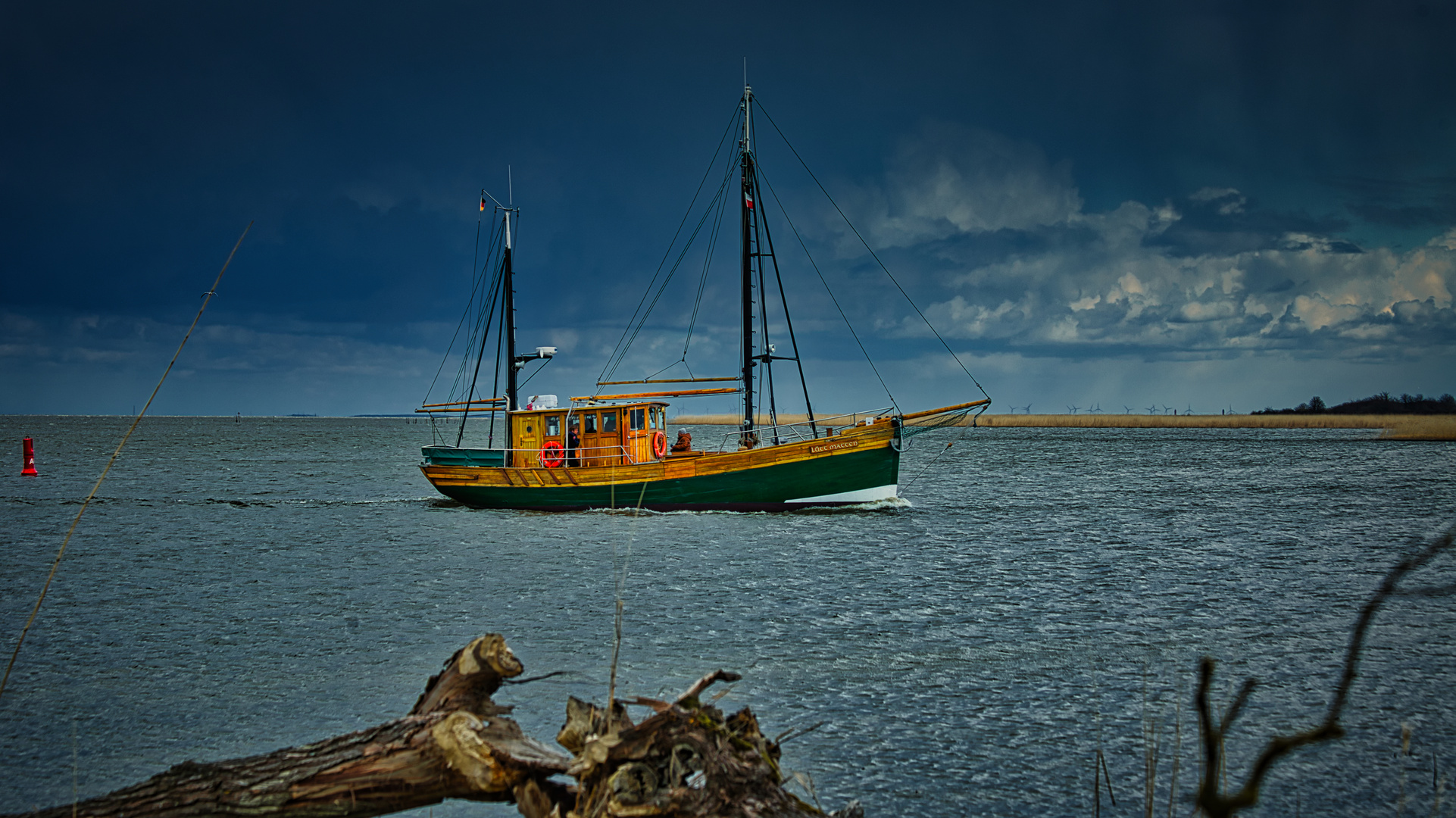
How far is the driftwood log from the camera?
127 inches

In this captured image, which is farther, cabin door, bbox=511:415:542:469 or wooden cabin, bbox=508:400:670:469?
cabin door, bbox=511:415:542:469

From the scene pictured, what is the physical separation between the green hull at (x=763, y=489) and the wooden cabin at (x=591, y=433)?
2.79 ft

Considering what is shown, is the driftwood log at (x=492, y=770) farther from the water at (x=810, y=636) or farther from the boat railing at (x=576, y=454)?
the boat railing at (x=576, y=454)

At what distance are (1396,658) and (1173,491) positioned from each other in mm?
31779

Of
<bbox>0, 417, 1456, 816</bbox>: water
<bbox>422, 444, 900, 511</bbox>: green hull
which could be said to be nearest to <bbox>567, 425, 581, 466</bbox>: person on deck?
<bbox>422, 444, 900, 511</bbox>: green hull

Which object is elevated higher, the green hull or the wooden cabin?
the wooden cabin

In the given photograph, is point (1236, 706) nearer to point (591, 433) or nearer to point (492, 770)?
point (492, 770)

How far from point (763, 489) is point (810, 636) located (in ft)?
43.4

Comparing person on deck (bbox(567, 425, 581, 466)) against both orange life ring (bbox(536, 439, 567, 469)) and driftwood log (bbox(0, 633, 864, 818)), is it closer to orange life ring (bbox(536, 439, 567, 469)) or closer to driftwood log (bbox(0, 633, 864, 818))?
orange life ring (bbox(536, 439, 567, 469))

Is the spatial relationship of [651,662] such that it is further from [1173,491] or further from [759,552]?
[1173,491]

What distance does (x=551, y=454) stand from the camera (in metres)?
25.4

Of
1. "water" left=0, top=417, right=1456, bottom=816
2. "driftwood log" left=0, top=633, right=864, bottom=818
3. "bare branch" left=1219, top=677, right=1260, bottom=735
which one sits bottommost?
"water" left=0, top=417, right=1456, bottom=816

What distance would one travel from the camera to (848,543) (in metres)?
21.4

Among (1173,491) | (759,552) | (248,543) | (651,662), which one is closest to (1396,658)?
(651,662)
